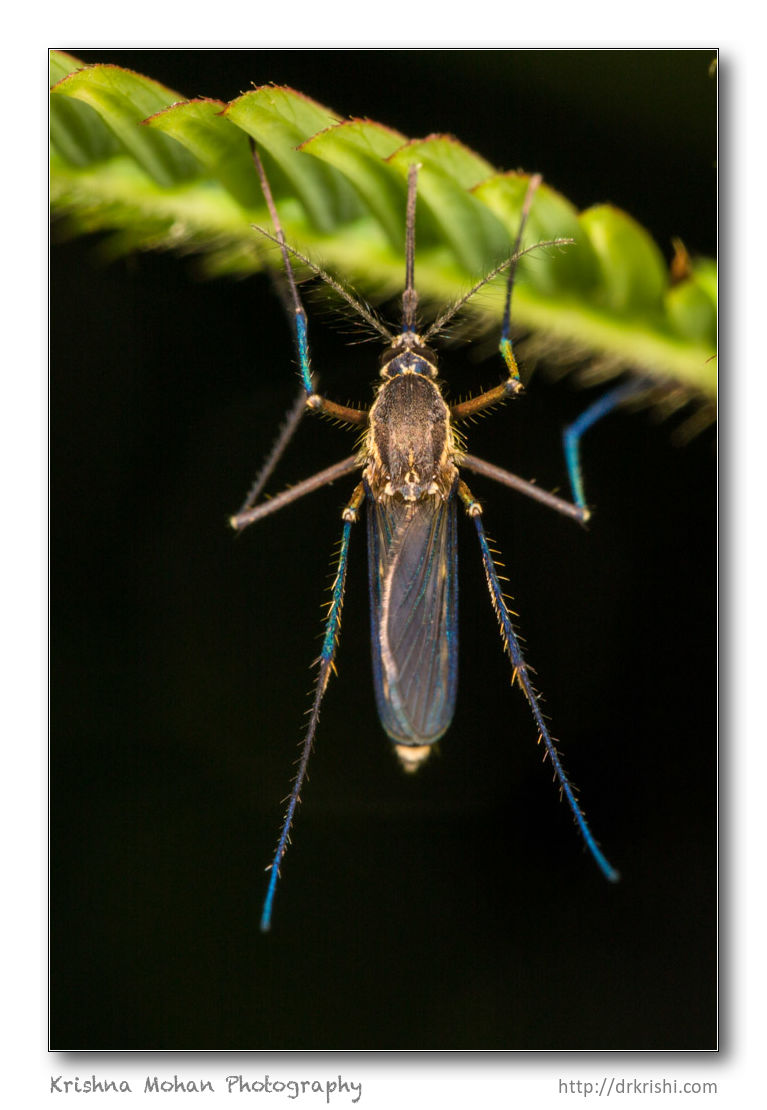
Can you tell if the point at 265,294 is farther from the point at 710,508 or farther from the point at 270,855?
the point at 270,855

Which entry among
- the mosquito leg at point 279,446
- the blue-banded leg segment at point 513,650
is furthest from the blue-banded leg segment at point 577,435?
the mosquito leg at point 279,446

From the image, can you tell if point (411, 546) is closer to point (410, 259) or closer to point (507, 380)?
point (507, 380)

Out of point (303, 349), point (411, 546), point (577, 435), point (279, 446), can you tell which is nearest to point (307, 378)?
point (303, 349)

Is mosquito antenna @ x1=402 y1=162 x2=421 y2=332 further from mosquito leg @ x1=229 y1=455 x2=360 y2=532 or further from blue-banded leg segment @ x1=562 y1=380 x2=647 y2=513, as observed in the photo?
blue-banded leg segment @ x1=562 y1=380 x2=647 y2=513

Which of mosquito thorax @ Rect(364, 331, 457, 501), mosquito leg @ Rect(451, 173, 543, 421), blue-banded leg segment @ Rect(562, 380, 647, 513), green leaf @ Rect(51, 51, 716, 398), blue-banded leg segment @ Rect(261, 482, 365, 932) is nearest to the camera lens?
green leaf @ Rect(51, 51, 716, 398)

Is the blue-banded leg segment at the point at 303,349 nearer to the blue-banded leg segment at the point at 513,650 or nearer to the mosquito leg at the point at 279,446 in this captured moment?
the mosquito leg at the point at 279,446

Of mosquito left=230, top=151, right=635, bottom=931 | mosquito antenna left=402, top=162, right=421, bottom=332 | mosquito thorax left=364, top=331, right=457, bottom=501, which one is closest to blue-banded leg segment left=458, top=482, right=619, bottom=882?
mosquito left=230, top=151, right=635, bottom=931
